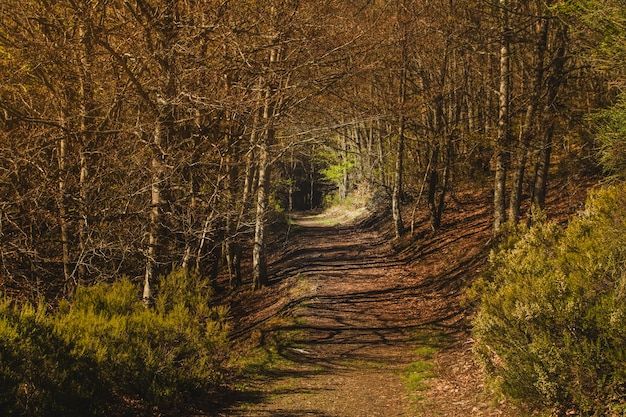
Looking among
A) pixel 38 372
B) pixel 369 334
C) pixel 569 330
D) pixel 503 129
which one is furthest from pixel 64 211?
pixel 503 129

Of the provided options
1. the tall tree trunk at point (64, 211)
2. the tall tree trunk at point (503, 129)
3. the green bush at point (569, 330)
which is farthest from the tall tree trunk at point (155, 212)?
the tall tree trunk at point (503, 129)

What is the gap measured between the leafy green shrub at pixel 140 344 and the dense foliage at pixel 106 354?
0.04ft

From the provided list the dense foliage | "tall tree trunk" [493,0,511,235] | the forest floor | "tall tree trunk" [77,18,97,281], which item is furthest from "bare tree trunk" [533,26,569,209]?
"tall tree trunk" [77,18,97,281]

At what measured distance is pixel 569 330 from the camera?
17.5ft

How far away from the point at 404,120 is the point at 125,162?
500 inches

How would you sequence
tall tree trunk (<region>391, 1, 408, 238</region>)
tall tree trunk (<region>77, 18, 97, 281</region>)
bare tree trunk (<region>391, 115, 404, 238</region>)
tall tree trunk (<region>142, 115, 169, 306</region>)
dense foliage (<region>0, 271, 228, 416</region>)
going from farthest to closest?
bare tree trunk (<region>391, 115, 404, 238</region>)
tall tree trunk (<region>391, 1, 408, 238</region>)
tall tree trunk (<region>142, 115, 169, 306</region>)
tall tree trunk (<region>77, 18, 97, 281</region>)
dense foliage (<region>0, 271, 228, 416</region>)

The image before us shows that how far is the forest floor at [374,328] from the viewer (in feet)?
26.8

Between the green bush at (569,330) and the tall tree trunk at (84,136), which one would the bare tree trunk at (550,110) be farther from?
the tall tree trunk at (84,136)

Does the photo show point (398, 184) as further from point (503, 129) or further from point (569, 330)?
point (569, 330)

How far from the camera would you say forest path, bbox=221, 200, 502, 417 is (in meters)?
8.07

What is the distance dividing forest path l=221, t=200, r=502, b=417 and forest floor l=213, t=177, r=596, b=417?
0.02m

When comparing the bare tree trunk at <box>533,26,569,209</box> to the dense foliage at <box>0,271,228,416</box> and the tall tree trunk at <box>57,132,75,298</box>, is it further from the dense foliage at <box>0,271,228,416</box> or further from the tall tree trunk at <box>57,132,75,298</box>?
the tall tree trunk at <box>57,132,75,298</box>

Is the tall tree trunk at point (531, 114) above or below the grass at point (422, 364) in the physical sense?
above

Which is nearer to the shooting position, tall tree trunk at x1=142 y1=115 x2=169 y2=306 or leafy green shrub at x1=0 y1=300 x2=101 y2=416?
leafy green shrub at x1=0 y1=300 x2=101 y2=416
